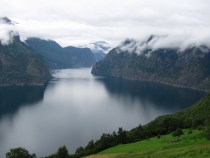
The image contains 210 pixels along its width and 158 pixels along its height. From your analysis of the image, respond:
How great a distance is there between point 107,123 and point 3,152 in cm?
5244

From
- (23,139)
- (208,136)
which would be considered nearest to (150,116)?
(23,139)

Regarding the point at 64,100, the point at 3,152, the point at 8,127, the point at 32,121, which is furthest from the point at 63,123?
the point at 64,100

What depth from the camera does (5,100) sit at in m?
185

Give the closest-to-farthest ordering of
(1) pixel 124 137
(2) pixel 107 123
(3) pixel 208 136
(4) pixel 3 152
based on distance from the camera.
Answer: (3) pixel 208 136 < (1) pixel 124 137 < (4) pixel 3 152 < (2) pixel 107 123

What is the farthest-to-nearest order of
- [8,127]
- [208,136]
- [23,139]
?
[8,127], [23,139], [208,136]

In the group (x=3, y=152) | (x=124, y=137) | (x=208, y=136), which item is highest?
(x=208, y=136)

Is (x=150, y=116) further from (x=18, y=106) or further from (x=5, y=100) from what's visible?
(x=5, y=100)

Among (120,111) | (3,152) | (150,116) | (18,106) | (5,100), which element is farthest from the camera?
(5,100)

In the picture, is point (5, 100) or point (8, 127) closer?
point (8, 127)

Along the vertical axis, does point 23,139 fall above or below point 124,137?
below

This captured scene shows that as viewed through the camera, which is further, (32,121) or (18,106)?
(18,106)

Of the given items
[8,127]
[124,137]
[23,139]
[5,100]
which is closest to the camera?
[124,137]

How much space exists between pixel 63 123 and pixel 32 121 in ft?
56.2

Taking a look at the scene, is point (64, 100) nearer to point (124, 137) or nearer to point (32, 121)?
point (32, 121)
